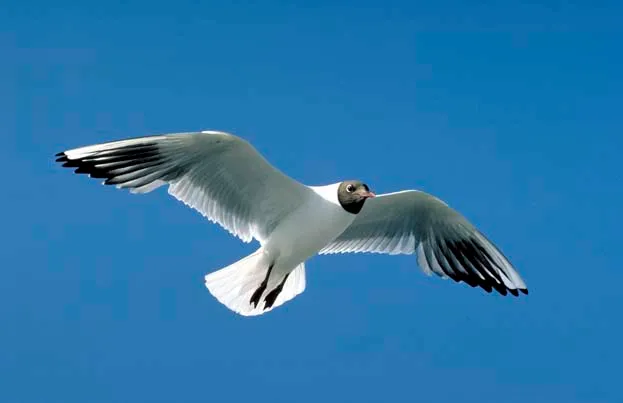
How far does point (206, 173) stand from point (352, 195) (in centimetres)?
120

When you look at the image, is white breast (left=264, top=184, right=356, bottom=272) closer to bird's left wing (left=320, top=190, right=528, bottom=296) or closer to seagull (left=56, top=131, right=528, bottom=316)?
seagull (left=56, top=131, right=528, bottom=316)

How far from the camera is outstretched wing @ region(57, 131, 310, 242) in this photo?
7.51m

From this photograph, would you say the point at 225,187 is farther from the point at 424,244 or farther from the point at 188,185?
the point at 424,244

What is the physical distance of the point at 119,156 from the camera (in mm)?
7602

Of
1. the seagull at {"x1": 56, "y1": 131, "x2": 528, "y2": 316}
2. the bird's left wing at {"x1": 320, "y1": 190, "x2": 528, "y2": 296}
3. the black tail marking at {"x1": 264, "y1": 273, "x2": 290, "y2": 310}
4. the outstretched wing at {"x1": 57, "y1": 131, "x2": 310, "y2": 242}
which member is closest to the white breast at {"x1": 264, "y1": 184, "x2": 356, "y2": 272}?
the seagull at {"x1": 56, "y1": 131, "x2": 528, "y2": 316}

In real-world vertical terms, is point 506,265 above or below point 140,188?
above

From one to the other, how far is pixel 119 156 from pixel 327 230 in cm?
175

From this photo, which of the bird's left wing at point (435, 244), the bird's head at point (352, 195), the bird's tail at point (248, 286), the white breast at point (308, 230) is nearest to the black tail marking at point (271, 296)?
the bird's tail at point (248, 286)

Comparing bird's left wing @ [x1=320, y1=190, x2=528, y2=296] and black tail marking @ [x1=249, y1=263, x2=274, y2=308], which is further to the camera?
bird's left wing @ [x1=320, y1=190, x2=528, y2=296]

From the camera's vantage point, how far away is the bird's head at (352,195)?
7.73m

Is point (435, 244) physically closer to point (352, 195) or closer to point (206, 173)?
point (352, 195)

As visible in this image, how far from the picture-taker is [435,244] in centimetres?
889

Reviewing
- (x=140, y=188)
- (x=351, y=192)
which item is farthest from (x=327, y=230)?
(x=140, y=188)

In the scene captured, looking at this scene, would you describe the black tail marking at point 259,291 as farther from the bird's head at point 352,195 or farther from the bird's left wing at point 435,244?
the bird's left wing at point 435,244
